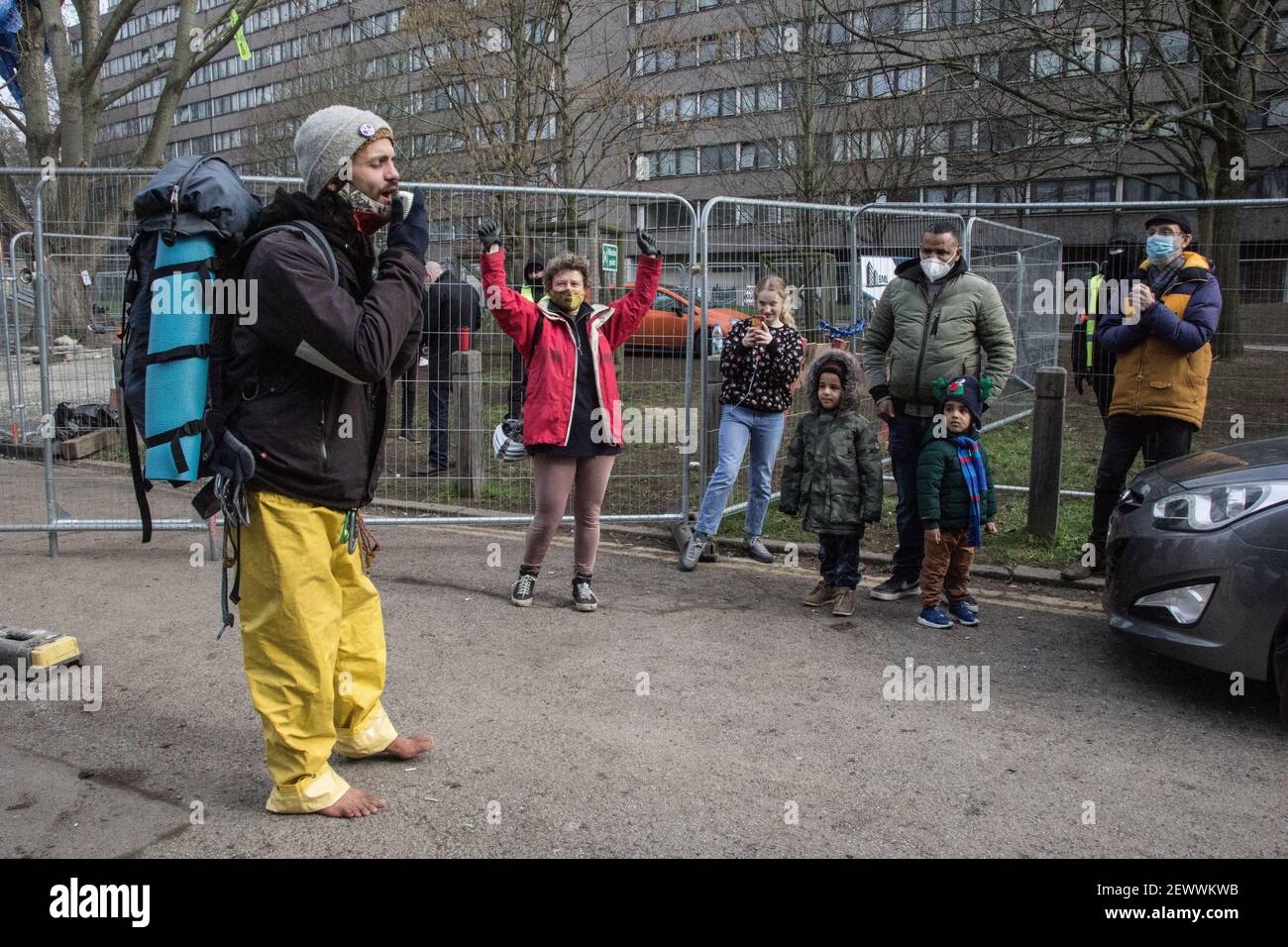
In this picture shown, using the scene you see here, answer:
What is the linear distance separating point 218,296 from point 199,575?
13.0 ft

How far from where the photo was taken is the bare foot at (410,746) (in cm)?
407

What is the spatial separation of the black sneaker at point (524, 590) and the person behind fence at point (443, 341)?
2156mm

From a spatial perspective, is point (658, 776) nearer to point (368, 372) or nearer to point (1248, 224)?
point (368, 372)

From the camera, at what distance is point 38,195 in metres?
6.82

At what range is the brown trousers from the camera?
5.82 metres

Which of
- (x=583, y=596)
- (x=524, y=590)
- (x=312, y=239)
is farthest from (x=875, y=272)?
(x=312, y=239)

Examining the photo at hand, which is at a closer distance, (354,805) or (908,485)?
(354,805)

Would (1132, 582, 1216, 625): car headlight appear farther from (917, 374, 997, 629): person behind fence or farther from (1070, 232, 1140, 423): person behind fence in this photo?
(1070, 232, 1140, 423): person behind fence

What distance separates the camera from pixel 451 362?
25.7 ft

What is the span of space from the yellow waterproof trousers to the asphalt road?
19 cm

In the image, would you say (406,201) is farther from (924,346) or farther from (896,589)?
(896,589)

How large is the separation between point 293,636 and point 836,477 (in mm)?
3475

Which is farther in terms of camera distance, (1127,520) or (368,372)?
(1127,520)
